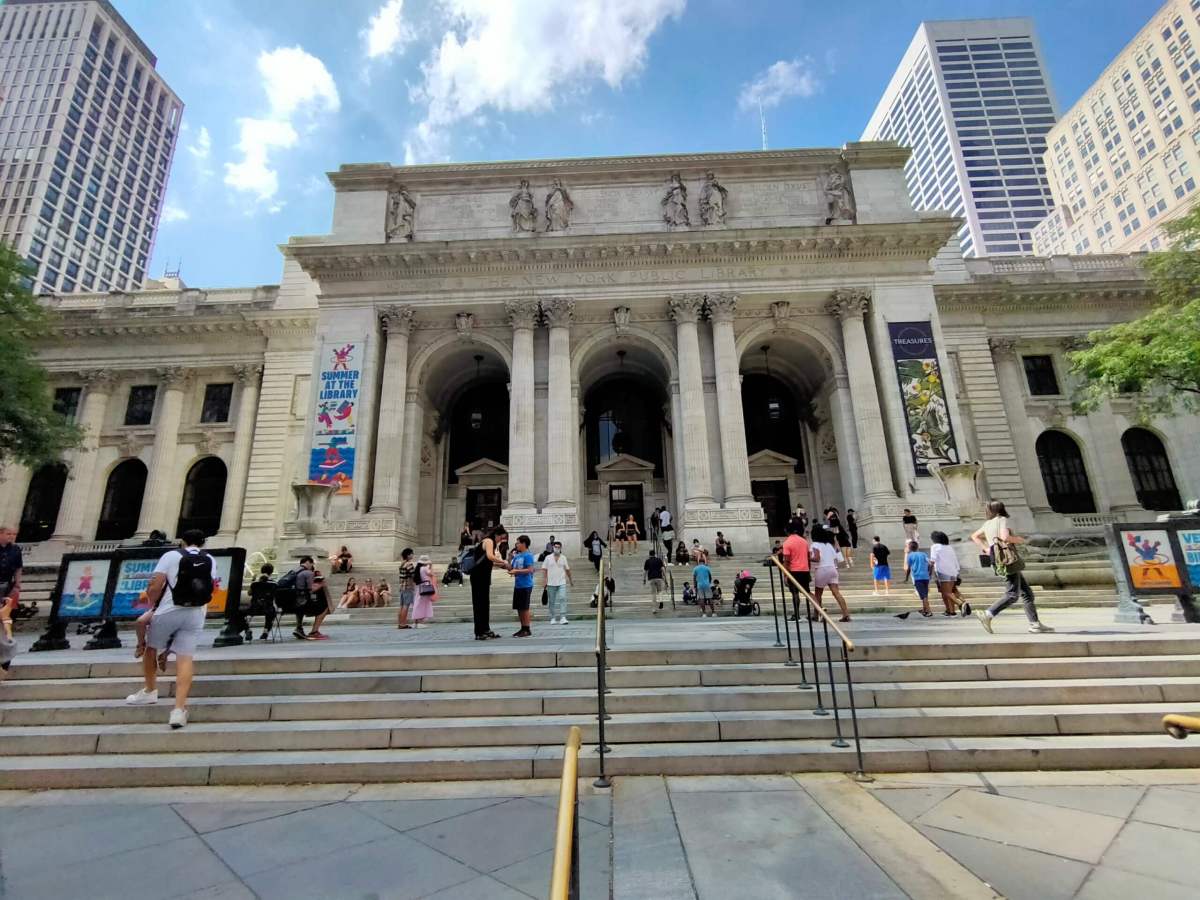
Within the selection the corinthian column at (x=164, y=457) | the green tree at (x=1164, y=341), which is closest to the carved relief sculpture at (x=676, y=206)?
the green tree at (x=1164, y=341)

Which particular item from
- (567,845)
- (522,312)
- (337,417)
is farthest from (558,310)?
(567,845)

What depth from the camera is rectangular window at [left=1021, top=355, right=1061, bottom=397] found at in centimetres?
2714

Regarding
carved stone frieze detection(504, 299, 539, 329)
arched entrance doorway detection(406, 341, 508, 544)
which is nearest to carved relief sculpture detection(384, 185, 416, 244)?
arched entrance doorway detection(406, 341, 508, 544)

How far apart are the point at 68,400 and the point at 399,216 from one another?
64.3 feet

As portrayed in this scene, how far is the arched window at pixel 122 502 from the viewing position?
2689cm

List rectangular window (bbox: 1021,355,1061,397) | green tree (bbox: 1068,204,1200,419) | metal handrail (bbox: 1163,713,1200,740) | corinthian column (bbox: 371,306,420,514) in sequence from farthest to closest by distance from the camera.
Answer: rectangular window (bbox: 1021,355,1061,397) < corinthian column (bbox: 371,306,420,514) < green tree (bbox: 1068,204,1200,419) < metal handrail (bbox: 1163,713,1200,740)

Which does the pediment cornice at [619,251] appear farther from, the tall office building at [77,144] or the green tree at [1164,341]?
the tall office building at [77,144]

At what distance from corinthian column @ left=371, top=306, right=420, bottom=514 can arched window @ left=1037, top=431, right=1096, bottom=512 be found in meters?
28.8

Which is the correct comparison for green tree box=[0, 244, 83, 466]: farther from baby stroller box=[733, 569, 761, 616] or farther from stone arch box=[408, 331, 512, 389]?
baby stroller box=[733, 569, 761, 616]

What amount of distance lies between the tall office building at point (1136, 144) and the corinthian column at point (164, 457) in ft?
257

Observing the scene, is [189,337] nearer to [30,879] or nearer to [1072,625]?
[30,879]

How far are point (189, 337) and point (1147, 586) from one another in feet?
119

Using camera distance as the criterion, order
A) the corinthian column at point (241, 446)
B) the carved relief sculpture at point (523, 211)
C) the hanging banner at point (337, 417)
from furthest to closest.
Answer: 1. the corinthian column at point (241, 446)
2. the carved relief sculpture at point (523, 211)
3. the hanging banner at point (337, 417)

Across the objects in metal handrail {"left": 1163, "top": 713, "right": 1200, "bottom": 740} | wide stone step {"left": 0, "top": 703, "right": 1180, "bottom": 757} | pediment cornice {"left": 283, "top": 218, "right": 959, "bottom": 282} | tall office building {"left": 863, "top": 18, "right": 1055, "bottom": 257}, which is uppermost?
tall office building {"left": 863, "top": 18, "right": 1055, "bottom": 257}
